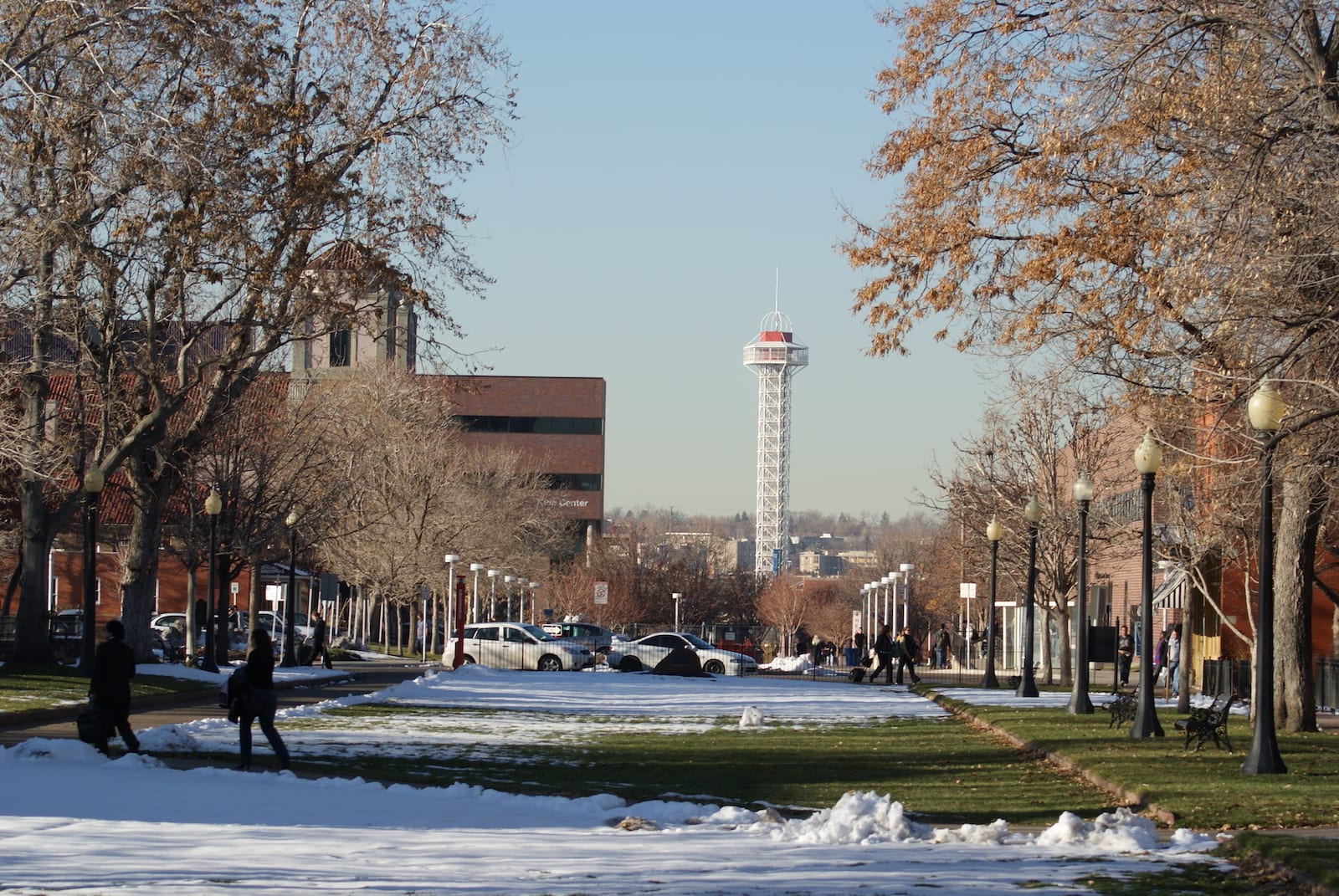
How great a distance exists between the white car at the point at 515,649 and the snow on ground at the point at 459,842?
107 feet

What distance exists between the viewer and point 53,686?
1104 inches

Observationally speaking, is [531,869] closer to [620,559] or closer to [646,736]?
[646,736]

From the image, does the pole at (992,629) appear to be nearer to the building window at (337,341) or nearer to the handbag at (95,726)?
the building window at (337,341)

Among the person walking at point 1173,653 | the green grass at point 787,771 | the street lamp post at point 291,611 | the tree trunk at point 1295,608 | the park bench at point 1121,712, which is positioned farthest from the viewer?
the street lamp post at point 291,611

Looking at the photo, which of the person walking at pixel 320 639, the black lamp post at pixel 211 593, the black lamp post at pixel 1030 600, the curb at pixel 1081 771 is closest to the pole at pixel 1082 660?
the curb at pixel 1081 771

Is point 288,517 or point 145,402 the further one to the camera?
point 288,517

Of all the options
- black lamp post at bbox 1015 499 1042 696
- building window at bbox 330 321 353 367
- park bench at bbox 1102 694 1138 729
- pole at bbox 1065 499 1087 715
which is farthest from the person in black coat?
black lamp post at bbox 1015 499 1042 696

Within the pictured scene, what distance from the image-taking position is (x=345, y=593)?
80750mm

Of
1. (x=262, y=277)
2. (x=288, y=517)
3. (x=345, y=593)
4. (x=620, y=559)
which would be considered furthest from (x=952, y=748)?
(x=620, y=559)

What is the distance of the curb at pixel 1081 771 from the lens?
13.5 meters

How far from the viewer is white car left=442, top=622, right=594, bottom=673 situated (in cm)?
4938

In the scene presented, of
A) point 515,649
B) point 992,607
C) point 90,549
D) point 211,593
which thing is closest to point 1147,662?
point 992,607

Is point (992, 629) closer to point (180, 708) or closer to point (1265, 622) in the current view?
point (180, 708)

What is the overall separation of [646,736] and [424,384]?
1800 inches
